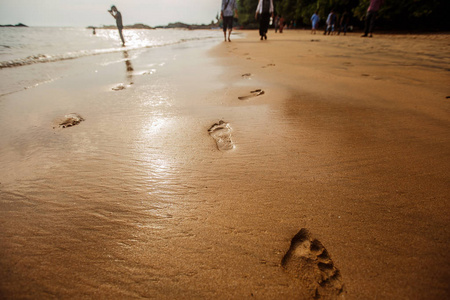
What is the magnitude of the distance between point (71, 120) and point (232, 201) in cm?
171

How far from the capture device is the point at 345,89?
2.11 m

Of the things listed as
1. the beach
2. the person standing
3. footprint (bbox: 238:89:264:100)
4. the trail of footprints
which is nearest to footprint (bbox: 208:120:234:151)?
the beach

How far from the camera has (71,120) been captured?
175 cm

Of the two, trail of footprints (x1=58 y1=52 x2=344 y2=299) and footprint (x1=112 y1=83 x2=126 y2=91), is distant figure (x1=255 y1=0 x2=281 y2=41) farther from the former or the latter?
trail of footprints (x1=58 y1=52 x2=344 y2=299)

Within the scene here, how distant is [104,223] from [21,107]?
7.37 feet

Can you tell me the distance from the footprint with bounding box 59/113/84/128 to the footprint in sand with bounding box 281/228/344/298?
1.90m

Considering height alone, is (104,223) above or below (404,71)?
below

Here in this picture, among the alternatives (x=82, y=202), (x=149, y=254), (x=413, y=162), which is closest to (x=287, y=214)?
(x=149, y=254)

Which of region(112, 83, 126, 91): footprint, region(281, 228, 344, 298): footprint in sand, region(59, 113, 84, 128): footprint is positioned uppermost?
region(112, 83, 126, 91): footprint

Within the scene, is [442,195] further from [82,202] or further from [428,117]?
[82,202]

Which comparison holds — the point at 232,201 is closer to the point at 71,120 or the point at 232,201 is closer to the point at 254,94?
the point at 254,94

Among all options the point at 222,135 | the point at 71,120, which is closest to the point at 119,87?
the point at 71,120

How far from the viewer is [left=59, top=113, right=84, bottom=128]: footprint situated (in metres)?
1.67

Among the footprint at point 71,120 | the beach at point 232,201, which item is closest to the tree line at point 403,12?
the beach at point 232,201
